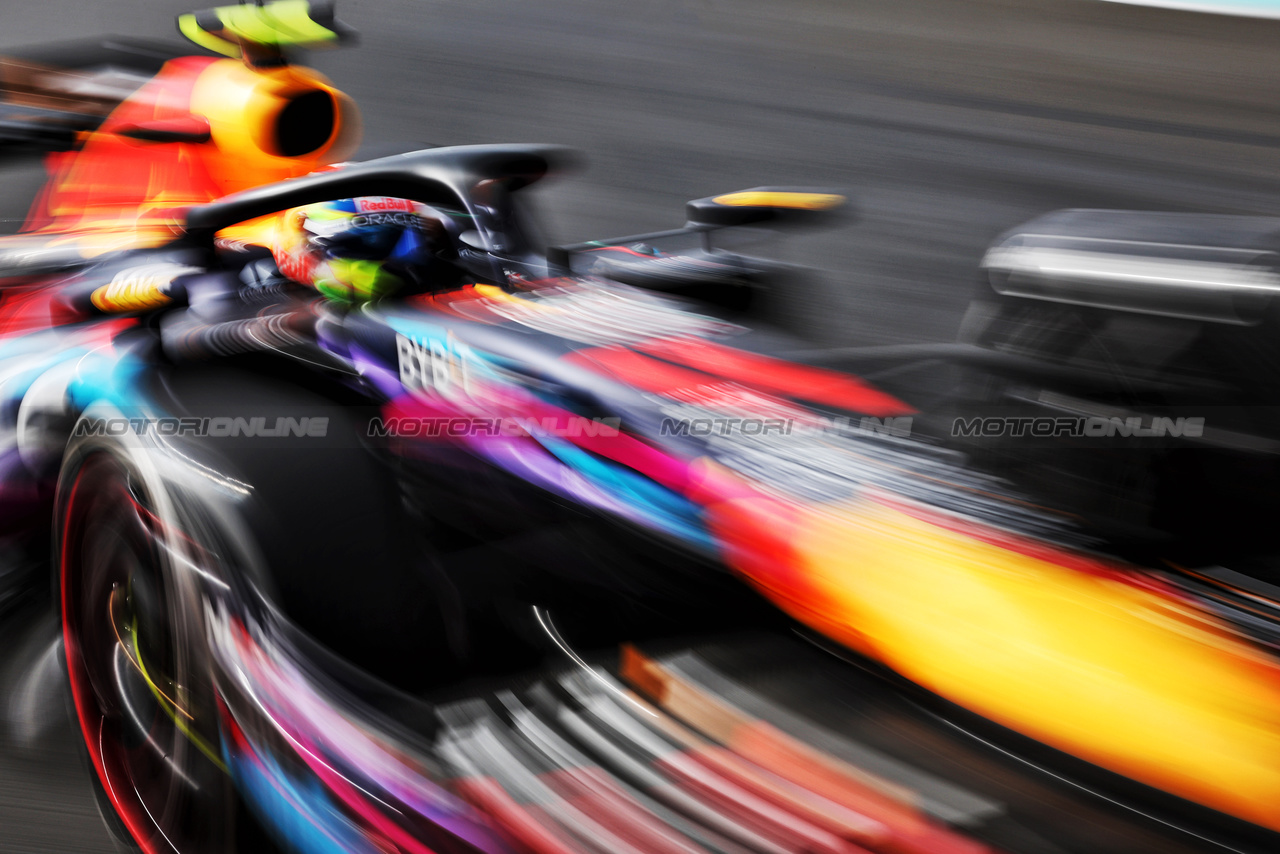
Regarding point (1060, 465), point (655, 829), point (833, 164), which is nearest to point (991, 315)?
point (1060, 465)

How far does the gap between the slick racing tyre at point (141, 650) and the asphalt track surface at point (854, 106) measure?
173 centimetres

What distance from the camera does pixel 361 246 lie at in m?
1.49

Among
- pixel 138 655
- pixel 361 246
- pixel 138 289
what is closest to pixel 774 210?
pixel 361 246

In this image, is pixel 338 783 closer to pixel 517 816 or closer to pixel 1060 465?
pixel 517 816

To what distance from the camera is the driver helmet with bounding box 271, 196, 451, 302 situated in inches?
57.6

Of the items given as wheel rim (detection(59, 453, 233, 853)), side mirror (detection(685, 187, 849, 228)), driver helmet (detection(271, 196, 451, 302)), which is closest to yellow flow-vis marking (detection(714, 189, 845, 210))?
side mirror (detection(685, 187, 849, 228))

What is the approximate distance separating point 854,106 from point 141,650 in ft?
13.8

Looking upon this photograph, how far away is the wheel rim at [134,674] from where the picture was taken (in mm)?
1314

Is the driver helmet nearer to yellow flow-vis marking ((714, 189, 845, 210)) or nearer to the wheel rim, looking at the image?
Result: the wheel rim

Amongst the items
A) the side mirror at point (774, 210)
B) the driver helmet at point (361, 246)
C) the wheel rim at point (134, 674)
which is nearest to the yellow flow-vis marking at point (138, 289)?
the driver helmet at point (361, 246)

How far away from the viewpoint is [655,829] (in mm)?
904

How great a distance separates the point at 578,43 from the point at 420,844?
5222 mm

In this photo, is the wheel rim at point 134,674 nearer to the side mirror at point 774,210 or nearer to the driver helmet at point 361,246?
the driver helmet at point 361,246

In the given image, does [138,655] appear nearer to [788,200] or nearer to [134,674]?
[134,674]
